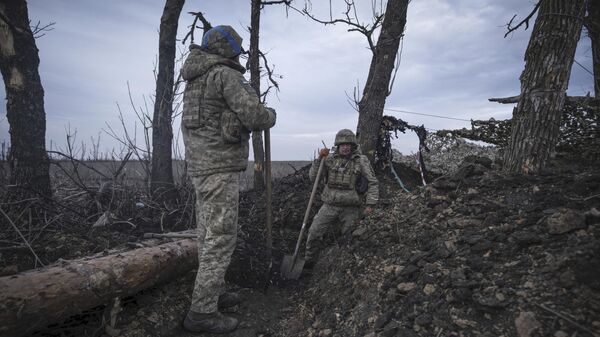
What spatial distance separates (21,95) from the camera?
15.5ft

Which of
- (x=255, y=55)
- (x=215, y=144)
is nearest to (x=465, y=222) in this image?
(x=215, y=144)

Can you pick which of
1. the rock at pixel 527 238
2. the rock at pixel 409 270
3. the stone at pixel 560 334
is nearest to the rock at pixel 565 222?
the rock at pixel 527 238

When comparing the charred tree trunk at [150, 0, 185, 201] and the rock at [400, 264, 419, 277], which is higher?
the charred tree trunk at [150, 0, 185, 201]

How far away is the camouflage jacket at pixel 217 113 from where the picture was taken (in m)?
2.99

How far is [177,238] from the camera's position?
414 centimetres

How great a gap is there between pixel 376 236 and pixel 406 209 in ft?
1.97

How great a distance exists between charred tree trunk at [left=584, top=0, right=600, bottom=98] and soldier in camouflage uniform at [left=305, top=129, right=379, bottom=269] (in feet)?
23.0

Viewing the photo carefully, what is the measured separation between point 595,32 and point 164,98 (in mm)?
10206

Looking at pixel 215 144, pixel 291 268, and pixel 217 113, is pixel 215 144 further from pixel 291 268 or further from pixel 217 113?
pixel 291 268

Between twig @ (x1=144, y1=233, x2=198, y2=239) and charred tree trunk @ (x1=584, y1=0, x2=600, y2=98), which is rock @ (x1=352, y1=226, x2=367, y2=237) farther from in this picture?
charred tree trunk @ (x1=584, y1=0, x2=600, y2=98)

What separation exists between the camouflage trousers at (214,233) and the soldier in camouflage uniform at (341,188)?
73.4 inches

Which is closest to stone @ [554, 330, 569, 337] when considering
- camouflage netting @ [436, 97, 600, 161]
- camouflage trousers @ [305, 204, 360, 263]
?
camouflage trousers @ [305, 204, 360, 263]

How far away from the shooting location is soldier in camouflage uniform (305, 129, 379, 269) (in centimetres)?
470

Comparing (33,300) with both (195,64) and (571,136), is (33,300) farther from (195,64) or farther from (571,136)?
(571,136)
